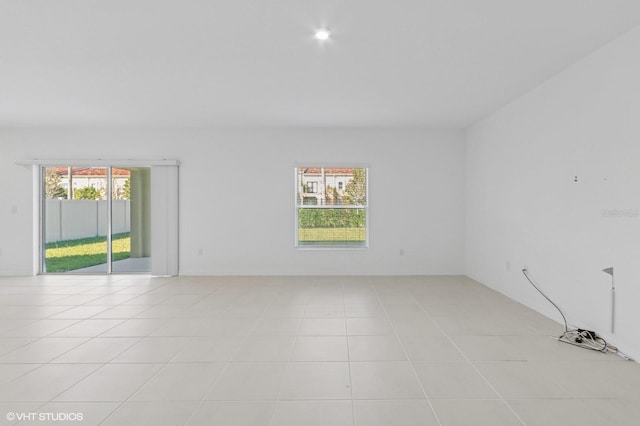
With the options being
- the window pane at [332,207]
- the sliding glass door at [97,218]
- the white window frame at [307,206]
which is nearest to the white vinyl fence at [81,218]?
the sliding glass door at [97,218]

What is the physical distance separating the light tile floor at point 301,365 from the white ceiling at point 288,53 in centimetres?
262

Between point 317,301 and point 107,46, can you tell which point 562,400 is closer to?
point 317,301

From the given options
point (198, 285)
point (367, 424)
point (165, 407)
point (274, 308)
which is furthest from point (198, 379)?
point (198, 285)

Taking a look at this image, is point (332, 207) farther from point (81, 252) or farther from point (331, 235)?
point (81, 252)

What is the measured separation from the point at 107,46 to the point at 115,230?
13.6 ft

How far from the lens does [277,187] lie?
6.35m

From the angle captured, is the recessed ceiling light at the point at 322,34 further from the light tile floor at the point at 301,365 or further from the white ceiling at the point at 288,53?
the light tile floor at the point at 301,365

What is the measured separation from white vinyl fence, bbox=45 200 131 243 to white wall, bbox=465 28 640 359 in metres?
6.27

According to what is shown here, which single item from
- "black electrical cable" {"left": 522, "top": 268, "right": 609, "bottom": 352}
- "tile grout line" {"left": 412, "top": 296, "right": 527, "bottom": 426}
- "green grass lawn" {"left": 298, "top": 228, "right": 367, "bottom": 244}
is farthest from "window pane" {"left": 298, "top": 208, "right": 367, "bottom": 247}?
"black electrical cable" {"left": 522, "top": 268, "right": 609, "bottom": 352}

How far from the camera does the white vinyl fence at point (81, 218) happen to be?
6.41m

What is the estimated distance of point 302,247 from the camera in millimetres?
6402
